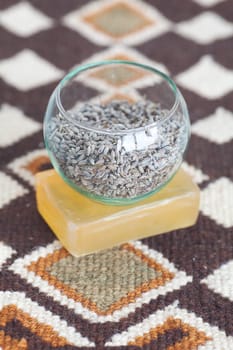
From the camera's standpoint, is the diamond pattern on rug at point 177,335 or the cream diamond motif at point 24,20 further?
the cream diamond motif at point 24,20

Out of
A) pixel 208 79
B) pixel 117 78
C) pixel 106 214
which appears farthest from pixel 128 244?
pixel 208 79

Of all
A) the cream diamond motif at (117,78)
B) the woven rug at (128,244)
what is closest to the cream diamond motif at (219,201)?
the woven rug at (128,244)

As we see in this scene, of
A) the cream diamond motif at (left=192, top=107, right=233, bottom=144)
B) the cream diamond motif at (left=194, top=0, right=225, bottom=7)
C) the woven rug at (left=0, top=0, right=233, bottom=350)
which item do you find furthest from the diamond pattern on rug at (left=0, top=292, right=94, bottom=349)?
the cream diamond motif at (left=194, top=0, right=225, bottom=7)

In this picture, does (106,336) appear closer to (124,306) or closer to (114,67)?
(124,306)

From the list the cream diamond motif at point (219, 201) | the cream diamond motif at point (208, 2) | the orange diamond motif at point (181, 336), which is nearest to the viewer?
the orange diamond motif at point (181, 336)

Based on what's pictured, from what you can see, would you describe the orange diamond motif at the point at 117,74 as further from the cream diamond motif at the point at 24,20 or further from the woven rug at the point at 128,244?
the cream diamond motif at the point at 24,20

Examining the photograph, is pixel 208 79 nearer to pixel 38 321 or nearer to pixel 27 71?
pixel 27 71
